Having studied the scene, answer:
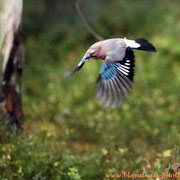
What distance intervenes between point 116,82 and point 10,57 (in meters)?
1.65

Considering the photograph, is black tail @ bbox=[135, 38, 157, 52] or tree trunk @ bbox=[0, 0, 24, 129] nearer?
black tail @ bbox=[135, 38, 157, 52]

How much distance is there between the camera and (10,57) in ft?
16.9

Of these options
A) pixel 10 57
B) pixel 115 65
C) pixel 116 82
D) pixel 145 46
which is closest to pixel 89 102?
pixel 10 57

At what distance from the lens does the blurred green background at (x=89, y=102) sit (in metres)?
4.51

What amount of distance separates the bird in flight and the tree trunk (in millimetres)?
1342

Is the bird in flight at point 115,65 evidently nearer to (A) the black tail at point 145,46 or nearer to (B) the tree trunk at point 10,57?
(A) the black tail at point 145,46

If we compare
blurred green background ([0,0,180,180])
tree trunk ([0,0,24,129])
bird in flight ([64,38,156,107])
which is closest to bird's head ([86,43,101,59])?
bird in flight ([64,38,156,107])

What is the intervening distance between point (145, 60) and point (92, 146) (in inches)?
104

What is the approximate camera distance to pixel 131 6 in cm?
865

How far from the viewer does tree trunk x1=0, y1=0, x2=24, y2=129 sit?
16.8ft

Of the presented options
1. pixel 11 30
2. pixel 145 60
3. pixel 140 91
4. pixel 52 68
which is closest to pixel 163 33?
pixel 145 60

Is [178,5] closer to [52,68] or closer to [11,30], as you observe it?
[52,68]

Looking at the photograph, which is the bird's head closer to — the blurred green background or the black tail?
the black tail

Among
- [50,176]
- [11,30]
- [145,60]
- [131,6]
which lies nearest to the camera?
[50,176]
